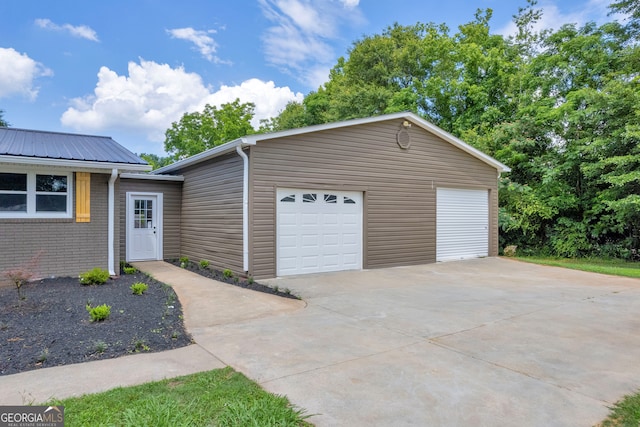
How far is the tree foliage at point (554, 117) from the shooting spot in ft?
40.1

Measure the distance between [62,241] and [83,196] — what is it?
0.96 metres

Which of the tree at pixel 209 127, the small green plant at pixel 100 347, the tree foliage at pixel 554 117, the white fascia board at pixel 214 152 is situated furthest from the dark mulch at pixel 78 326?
the tree at pixel 209 127

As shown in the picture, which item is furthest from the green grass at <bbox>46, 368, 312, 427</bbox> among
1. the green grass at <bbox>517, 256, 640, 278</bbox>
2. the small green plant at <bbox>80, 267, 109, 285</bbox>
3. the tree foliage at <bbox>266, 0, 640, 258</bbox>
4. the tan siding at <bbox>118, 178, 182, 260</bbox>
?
the tree foliage at <bbox>266, 0, 640, 258</bbox>

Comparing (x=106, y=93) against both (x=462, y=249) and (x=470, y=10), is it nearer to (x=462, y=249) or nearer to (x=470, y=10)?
(x=462, y=249)

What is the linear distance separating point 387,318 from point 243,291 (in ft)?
9.47

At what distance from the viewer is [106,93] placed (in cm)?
1895

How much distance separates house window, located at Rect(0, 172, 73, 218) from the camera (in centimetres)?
699

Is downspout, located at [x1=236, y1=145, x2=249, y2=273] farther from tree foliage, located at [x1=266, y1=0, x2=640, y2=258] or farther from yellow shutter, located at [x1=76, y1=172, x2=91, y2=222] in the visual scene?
tree foliage, located at [x1=266, y1=0, x2=640, y2=258]

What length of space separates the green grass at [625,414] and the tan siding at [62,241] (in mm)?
8356

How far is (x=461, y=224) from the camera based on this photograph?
38.7ft

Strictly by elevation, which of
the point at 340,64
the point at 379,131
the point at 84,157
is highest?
the point at 340,64

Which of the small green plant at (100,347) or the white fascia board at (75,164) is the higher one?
the white fascia board at (75,164)

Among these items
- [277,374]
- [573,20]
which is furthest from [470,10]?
[277,374]

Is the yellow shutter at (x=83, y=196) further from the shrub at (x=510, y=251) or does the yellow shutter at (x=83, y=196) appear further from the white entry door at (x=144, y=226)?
the shrub at (x=510, y=251)
